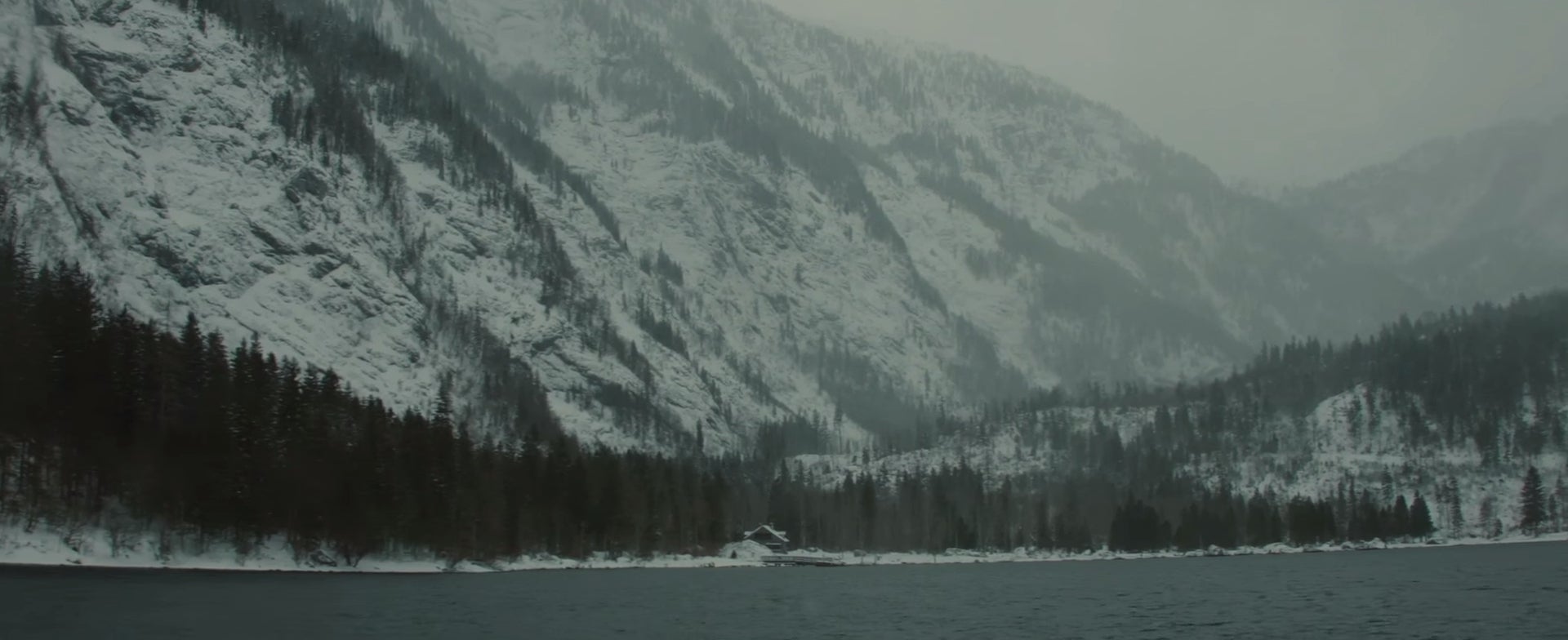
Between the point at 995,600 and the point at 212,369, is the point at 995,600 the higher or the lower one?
the lower one

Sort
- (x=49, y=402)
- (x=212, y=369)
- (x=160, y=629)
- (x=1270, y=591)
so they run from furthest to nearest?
(x=212, y=369)
(x=1270, y=591)
(x=49, y=402)
(x=160, y=629)

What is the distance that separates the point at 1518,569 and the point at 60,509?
512ft

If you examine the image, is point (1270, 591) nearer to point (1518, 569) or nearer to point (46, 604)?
point (1518, 569)

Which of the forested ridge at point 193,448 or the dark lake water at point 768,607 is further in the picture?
the forested ridge at point 193,448

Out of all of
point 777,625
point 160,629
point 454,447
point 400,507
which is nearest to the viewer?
point 160,629

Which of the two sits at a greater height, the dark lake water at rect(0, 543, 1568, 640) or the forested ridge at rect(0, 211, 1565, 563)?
the forested ridge at rect(0, 211, 1565, 563)

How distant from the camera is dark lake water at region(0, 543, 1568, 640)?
78938 millimetres

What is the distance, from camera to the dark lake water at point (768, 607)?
78.9 m

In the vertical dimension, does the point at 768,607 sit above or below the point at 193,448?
below

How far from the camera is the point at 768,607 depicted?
11238 centimetres

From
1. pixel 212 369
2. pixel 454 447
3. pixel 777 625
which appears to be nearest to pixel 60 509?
pixel 212 369

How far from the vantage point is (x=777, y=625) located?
92.2 m

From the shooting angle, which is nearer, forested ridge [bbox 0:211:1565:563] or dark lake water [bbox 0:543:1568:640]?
dark lake water [bbox 0:543:1568:640]

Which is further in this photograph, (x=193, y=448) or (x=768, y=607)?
(x=193, y=448)
